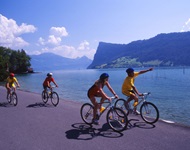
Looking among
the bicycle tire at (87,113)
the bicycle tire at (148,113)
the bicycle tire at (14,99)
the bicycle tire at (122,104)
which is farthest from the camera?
the bicycle tire at (14,99)

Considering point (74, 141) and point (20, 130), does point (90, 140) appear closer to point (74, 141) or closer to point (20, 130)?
point (74, 141)

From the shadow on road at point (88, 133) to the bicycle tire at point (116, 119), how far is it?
204 millimetres

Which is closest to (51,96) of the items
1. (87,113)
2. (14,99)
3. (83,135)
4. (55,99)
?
(55,99)

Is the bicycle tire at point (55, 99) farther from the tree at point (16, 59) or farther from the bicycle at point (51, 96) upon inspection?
the tree at point (16, 59)

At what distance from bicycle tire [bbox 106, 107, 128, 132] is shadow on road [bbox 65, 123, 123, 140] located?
204 millimetres

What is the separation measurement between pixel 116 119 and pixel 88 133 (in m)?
1.12

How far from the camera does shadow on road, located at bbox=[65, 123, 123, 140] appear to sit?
720 centimetres

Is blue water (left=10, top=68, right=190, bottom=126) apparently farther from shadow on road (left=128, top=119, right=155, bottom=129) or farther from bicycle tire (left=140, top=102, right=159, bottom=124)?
shadow on road (left=128, top=119, right=155, bottom=129)

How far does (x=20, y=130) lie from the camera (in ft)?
26.5

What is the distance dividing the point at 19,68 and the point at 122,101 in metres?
143

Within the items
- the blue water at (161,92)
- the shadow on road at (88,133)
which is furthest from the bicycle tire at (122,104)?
the blue water at (161,92)

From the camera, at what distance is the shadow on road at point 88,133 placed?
284 inches

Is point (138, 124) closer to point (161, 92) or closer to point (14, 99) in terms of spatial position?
point (14, 99)

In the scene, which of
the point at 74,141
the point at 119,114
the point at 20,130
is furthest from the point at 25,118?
the point at 119,114
